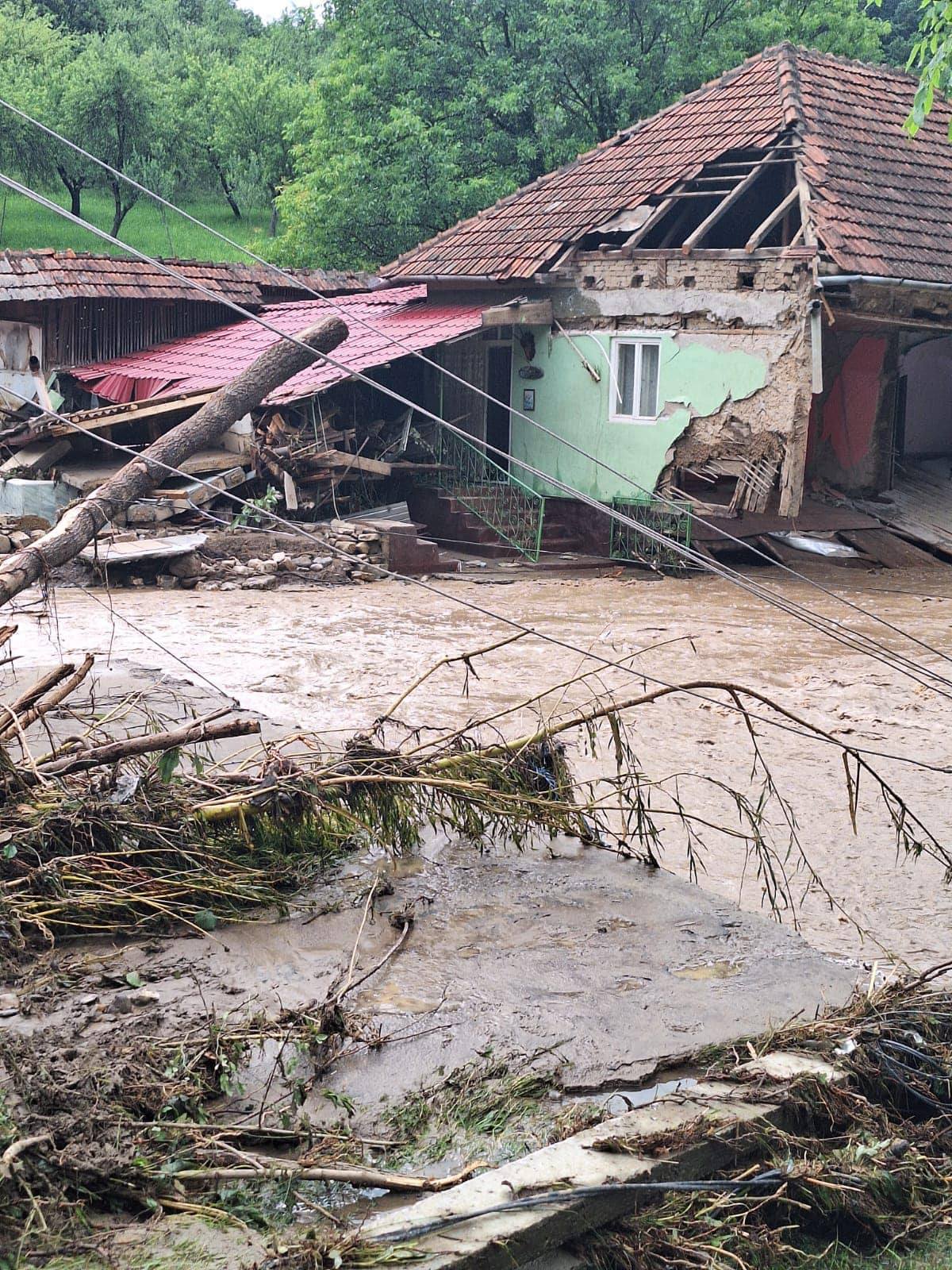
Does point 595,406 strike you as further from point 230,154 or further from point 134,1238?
point 230,154

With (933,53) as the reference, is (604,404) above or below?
below

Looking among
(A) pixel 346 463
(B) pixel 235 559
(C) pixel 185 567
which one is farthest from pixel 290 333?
(C) pixel 185 567

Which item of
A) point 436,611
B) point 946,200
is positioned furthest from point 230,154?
point 436,611

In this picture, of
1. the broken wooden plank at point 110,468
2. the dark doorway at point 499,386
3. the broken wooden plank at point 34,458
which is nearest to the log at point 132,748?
the broken wooden plank at point 110,468

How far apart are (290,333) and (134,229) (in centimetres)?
2277

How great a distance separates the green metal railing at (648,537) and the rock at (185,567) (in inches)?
221

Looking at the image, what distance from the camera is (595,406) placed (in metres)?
17.2

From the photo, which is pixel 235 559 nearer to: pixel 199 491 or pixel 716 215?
pixel 199 491

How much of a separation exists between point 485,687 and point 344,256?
16.7m

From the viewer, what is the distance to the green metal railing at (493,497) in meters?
17.2

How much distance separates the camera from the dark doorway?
18688 mm

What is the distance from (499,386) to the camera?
741 inches

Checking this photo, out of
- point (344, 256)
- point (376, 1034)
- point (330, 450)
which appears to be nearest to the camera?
point (376, 1034)

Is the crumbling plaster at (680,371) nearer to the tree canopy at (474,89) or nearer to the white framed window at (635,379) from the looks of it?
the white framed window at (635,379)
